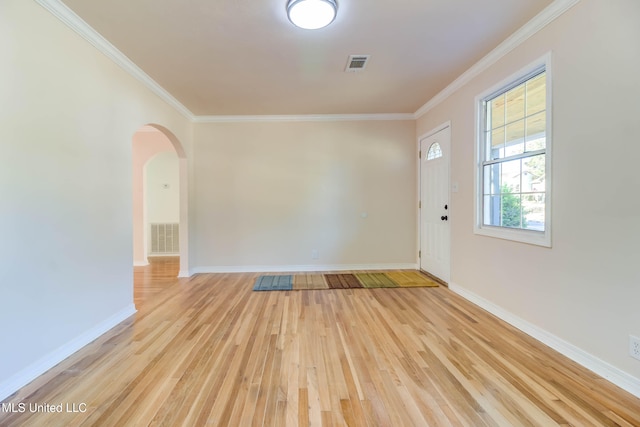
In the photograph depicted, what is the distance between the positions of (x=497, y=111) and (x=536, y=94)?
18.7 inches

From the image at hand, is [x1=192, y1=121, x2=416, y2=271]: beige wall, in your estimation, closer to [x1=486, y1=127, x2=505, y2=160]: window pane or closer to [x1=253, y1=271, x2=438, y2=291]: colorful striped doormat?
[x1=253, y1=271, x2=438, y2=291]: colorful striped doormat

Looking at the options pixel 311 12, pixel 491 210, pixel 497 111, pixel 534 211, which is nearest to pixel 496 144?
pixel 497 111

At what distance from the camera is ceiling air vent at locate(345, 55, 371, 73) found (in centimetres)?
270

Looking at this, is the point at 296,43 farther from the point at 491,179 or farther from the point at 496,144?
the point at 491,179

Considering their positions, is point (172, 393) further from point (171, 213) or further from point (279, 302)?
point (171, 213)

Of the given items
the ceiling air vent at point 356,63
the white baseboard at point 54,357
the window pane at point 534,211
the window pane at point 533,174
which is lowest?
the white baseboard at point 54,357

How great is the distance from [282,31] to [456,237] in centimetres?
299

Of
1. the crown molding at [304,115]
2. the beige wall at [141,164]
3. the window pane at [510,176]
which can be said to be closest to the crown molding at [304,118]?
the crown molding at [304,115]

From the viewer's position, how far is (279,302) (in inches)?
123

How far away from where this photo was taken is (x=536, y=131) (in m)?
2.31

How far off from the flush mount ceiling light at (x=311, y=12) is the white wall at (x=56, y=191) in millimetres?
1744

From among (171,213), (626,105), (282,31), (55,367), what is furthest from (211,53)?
(171,213)

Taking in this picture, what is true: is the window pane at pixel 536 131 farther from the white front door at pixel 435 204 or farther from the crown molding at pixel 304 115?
the white front door at pixel 435 204

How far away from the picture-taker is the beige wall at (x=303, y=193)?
4.49 metres
